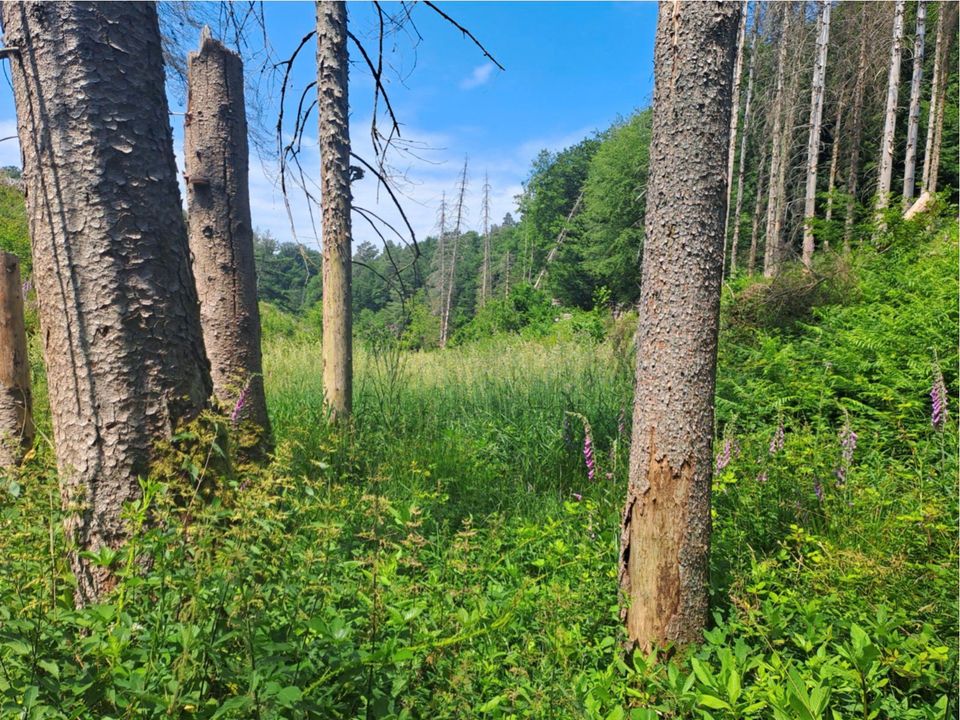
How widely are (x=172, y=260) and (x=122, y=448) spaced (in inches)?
29.1

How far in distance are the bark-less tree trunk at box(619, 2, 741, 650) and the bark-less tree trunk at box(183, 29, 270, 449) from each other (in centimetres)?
255

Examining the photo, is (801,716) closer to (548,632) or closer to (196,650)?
(548,632)

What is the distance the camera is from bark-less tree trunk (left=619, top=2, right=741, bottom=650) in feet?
6.76

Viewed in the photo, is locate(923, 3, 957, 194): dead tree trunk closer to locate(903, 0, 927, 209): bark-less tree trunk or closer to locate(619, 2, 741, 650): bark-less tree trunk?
locate(903, 0, 927, 209): bark-less tree trunk

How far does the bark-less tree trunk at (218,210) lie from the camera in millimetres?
3582

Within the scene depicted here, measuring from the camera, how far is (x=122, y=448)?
1961 millimetres

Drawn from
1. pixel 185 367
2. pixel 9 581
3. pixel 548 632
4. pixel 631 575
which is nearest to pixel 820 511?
pixel 631 575

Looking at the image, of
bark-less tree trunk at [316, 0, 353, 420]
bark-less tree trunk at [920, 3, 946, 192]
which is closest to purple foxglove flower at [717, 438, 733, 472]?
bark-less tree trunk at [316, 0, 353, 420]

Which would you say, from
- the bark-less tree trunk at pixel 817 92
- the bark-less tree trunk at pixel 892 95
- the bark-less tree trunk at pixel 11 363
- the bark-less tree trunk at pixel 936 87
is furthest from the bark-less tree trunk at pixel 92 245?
the bark-less tree trunk at pixel 936 87

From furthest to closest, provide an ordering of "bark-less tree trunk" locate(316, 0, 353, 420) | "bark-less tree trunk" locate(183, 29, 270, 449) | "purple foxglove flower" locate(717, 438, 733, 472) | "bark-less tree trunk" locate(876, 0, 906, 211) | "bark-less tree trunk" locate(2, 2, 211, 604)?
"bark-less tree trunk" locate(876, 0, 906, 211), "bark-less tree trunk" locate(316, 0, 353, 420), "bark-less tree trunk" locate(183, 29, 270, 449), "purple foxglove flower" locate(717, 438, 733, 472), "bark-less tree trunk" locate(2, 2, 211, 604)

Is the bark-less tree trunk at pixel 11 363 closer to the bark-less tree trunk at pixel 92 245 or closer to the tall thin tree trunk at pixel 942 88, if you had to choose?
the bark-less tree trunk at pixel 92 245

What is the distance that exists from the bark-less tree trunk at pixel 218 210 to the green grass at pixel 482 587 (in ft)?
2.78

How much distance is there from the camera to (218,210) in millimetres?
3586

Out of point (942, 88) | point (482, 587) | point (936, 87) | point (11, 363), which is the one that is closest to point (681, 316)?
point (482, 587)
